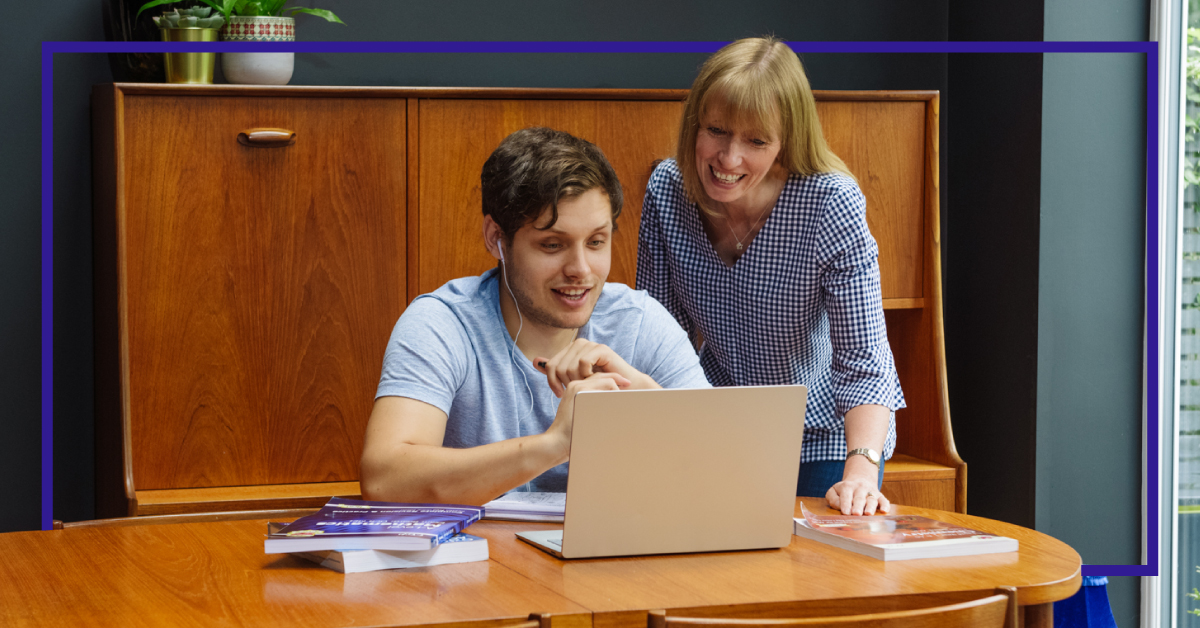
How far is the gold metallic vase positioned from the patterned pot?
0.04 meters

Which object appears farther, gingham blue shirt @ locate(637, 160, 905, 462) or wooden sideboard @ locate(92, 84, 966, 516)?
wooden sideboard @ locate(92, 84, 966, 516)

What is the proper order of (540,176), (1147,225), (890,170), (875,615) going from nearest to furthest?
(875,615)
(540,176)
(1147,225)
(890,170)

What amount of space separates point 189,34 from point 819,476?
170 cm

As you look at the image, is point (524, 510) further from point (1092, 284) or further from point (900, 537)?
point (1092, 284)

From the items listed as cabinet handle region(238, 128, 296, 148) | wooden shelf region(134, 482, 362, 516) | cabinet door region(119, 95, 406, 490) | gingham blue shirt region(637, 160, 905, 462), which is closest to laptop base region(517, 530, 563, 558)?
gingham blue shirt region(637, 160, 905, 462)

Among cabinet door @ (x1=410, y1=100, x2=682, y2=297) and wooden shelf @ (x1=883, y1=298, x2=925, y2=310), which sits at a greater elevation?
cabinet door @ (x1=410, y1=100, x2=682, y2=297)

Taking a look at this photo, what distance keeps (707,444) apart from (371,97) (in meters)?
1.64

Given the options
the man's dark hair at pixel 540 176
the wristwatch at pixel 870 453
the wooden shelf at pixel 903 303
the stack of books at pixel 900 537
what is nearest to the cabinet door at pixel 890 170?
Answer: the wooden shelf at pixel 903 303

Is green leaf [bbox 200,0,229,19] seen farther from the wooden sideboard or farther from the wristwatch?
the wristwatch

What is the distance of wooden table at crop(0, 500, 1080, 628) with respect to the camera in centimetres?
102

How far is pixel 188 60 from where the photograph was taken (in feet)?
8.18

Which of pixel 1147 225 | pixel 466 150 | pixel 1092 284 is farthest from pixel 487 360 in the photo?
pixel 1147 225

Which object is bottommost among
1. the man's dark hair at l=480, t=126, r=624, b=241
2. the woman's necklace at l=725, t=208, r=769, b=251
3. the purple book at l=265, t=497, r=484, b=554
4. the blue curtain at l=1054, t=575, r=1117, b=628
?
the blue curtain at l=1054, t=575, r=1117, b=628

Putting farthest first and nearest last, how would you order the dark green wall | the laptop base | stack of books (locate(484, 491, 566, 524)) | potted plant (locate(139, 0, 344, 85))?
the dark green wall, potted plant (locate(139, 0, 344, 85)), stack of books (locate(484, 491, 566, 524)), the laptop base
